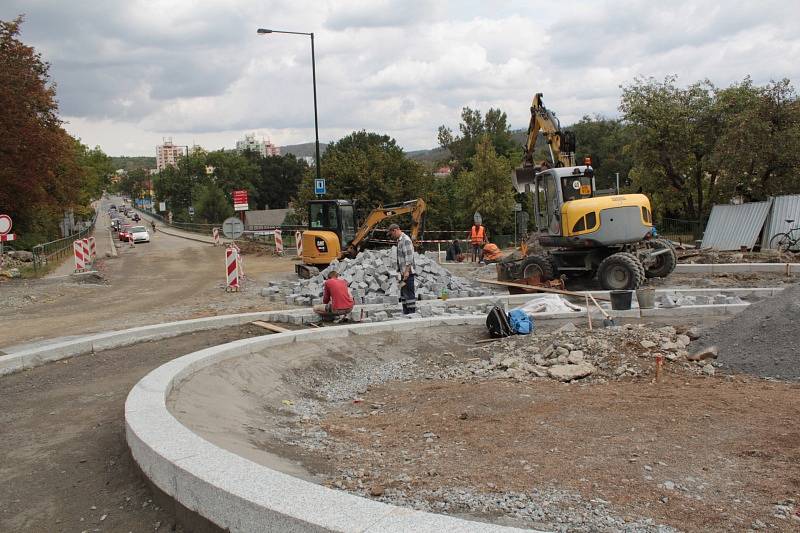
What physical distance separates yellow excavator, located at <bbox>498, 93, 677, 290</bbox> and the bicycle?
A: 7330 millimetres

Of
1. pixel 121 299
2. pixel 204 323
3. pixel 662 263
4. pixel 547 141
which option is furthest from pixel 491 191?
pixel 204 323

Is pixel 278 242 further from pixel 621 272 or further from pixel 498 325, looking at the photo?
pixel 498 325

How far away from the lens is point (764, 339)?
8.37m

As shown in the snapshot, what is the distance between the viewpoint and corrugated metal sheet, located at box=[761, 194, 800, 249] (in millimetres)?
21250

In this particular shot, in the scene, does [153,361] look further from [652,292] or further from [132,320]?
[652,292]

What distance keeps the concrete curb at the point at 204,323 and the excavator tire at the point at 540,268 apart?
8.26 ft

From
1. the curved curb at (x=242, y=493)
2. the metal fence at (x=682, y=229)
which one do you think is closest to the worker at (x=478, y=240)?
the metal fence at (x=682, y=229)

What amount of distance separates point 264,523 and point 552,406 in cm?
388

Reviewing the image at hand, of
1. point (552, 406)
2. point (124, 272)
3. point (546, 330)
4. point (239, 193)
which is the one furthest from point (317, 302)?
point (239, 193)

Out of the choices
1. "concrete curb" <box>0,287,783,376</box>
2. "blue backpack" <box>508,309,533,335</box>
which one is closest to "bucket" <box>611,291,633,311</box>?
"concrete curb" <box>0,287,783,376</box>

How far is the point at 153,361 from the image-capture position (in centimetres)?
857

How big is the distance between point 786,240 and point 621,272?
34.2ft

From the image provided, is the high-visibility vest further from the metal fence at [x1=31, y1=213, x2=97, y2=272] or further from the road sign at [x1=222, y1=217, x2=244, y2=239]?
the metal fence at [x1=31, y1=213, x2=97, y2=272]

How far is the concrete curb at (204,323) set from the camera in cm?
843
